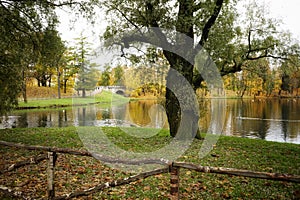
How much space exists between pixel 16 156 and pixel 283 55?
13010mm

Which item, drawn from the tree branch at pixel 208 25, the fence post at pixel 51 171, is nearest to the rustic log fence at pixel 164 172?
the fence post at pixel 51 171

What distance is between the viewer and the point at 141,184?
6.62 meters

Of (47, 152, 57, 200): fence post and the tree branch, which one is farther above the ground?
the tree branch

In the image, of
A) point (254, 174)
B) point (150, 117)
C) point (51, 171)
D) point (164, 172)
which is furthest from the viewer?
point (150, 117)

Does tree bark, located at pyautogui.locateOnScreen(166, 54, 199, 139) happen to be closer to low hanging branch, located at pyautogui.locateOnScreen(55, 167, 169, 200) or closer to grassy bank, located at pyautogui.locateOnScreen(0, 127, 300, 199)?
grassy bank, located at pyautogui.locateOnScreen(0, 127, 300, 199)

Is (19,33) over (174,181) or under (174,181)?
over

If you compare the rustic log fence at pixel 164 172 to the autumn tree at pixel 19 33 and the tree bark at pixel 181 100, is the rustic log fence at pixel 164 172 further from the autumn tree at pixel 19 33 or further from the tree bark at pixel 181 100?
the tree bark at pixel 181 100

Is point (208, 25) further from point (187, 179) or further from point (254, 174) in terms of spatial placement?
point (254, 174)

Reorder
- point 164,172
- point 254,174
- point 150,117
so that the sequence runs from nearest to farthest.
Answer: point 254,174 < point 164,172 < point 150,117

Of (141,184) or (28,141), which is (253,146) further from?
(28,141)

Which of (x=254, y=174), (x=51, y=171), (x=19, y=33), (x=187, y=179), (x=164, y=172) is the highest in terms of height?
(x=19, y=33)

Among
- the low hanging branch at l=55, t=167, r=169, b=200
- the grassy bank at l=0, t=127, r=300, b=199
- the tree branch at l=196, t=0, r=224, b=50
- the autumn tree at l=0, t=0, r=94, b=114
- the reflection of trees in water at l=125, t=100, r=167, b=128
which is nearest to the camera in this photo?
the low hanging branch at l=55, t=167, r=169, b=200

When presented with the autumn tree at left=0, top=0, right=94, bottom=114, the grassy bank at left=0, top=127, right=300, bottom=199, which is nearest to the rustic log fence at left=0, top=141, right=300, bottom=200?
the grassy bank at left=0, top=127, right=300, bottom=199

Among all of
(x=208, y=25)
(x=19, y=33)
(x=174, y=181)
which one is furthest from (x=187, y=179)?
(x=19, y=33)
